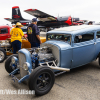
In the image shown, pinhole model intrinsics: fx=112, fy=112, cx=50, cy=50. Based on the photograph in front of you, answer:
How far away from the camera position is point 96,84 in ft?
10.0

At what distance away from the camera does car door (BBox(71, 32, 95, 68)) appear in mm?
3410

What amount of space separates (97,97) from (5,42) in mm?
4841

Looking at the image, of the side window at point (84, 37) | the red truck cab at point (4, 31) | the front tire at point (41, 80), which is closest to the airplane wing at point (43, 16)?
the red truck cab at point (4, 31)

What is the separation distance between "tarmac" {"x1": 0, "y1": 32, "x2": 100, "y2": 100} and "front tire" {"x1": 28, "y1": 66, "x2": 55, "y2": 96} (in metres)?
0.15

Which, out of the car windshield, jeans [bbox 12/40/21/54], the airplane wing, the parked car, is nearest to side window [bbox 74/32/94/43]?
the parked car

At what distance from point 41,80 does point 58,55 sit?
96 centimetres

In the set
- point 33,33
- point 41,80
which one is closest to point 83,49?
point 41,80

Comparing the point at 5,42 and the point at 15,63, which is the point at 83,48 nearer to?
the point at 15,63

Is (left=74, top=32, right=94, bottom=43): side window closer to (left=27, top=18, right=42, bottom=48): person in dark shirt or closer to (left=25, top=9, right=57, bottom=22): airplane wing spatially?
(left=27, top=18, right=42, bottom=48): person in dark shirt

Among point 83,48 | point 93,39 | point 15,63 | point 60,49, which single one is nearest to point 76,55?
point 83,48

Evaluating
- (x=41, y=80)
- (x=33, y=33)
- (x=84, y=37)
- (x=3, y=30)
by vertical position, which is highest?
(x=3, y=30)

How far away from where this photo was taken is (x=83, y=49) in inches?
139

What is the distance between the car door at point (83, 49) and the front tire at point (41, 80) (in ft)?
3.67

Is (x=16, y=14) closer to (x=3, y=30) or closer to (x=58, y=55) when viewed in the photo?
(x=3, y=30)
